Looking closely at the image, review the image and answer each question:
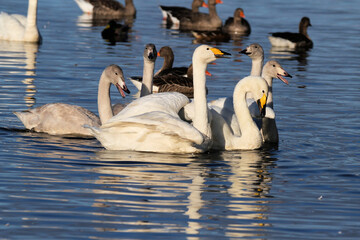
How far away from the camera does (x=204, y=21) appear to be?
32.1 m

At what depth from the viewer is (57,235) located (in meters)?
7.91

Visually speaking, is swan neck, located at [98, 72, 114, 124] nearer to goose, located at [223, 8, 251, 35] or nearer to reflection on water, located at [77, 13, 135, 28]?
goose, located at [223, 8, 251, 35]

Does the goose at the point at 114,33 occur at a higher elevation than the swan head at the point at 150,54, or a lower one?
lower

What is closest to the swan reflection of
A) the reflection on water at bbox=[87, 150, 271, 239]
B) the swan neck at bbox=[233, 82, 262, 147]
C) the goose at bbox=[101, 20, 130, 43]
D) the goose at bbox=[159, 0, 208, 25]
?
the goose at bbox=[101, 20, 130, 43]

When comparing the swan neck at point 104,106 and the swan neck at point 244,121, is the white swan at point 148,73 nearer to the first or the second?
the swan neck at point 104,106

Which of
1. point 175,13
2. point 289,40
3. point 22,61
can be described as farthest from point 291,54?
point 22,61

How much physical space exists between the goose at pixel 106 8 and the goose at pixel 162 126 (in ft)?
71.8

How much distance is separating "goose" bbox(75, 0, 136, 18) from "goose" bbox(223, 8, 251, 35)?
4.49 metres

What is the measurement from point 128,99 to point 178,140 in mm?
5790

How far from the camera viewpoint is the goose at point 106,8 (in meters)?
33.9

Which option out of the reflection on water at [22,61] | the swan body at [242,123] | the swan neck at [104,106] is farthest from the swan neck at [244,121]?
the reflection on water at [22,61]

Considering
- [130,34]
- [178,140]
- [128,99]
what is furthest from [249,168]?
[130,34]

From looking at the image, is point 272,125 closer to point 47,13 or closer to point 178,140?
point 178,140

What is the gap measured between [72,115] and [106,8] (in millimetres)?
22228
